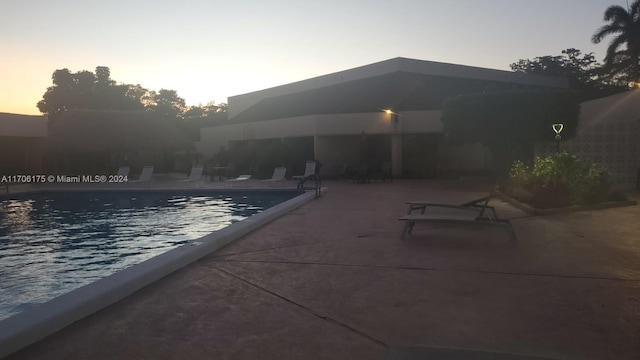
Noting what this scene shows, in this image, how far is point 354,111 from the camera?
26.7 metres

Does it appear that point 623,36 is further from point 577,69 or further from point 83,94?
point 83,94

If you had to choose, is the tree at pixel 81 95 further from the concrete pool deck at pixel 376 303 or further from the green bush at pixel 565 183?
the concrete pool deck at pixel 376 303

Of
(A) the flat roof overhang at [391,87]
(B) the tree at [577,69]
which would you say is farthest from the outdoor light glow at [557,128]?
(B) the tree at [577,69]

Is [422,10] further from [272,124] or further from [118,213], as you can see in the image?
[272,124]

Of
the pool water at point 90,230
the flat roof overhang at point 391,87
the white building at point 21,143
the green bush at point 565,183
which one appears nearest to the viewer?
the pool water at point 90,230

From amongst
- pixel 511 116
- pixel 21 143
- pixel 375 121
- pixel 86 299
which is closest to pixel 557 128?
pixel 511 116

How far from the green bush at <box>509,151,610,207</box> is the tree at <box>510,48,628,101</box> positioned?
3173cm

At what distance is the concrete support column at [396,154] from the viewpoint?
24328 millimetres

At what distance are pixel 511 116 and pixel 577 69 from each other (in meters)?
33.8

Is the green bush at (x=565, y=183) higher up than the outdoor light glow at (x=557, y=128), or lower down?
lower down

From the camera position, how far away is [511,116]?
17766 mm

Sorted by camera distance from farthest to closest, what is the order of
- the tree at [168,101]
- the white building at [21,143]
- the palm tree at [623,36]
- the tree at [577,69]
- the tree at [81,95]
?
the tree at [168,101]
the tree at [81,95]
the tree at [577,69]
the palm tree at [623,36]
the white building at [21,143]

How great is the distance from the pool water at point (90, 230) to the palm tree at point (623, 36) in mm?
27874

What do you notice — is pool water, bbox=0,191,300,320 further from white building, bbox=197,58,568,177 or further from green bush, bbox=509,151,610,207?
white building, bbox=197,58,568,177
